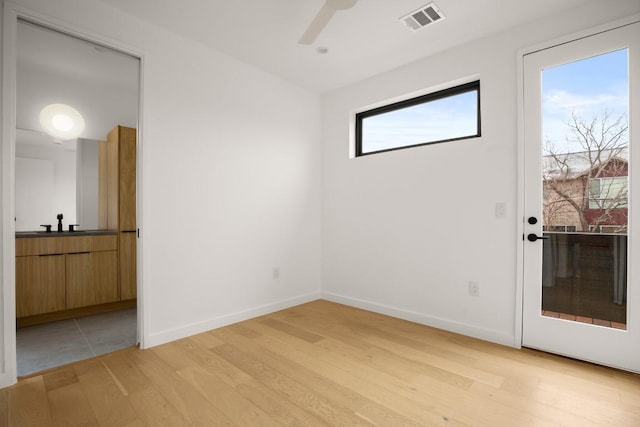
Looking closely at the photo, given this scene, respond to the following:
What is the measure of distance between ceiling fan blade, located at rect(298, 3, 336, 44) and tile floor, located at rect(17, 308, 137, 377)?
2.84 metres

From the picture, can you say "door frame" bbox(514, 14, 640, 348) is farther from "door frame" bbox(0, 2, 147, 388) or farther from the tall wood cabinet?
the tall wood cabinet

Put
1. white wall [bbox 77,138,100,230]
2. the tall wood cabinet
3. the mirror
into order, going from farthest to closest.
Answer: the tall wood cabinet < white wall [bbox 77,138,100,230] < the mirror

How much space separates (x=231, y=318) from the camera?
312cm

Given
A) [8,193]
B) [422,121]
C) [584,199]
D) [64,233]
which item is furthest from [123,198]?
[584,199]

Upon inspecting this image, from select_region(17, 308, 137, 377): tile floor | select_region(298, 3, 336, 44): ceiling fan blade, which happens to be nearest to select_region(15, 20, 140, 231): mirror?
select_region(17, 308, 137, 377): tile floor

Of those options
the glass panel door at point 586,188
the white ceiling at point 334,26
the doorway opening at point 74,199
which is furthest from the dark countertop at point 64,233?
the glass panel door at point 586,188

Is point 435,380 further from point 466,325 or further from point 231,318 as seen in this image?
point 231,318

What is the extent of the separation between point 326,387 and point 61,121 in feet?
12.6

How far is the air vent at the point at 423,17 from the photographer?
2354 mm

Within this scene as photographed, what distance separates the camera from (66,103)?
342 cm

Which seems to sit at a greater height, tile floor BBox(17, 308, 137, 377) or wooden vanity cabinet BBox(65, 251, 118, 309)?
wooden vanity cabinet BBox(65, 251, 118, 309)

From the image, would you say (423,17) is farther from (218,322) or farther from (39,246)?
(39,246)

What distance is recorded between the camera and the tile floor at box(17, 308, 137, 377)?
7.70 ft

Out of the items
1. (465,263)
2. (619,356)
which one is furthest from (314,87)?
(619,356)
